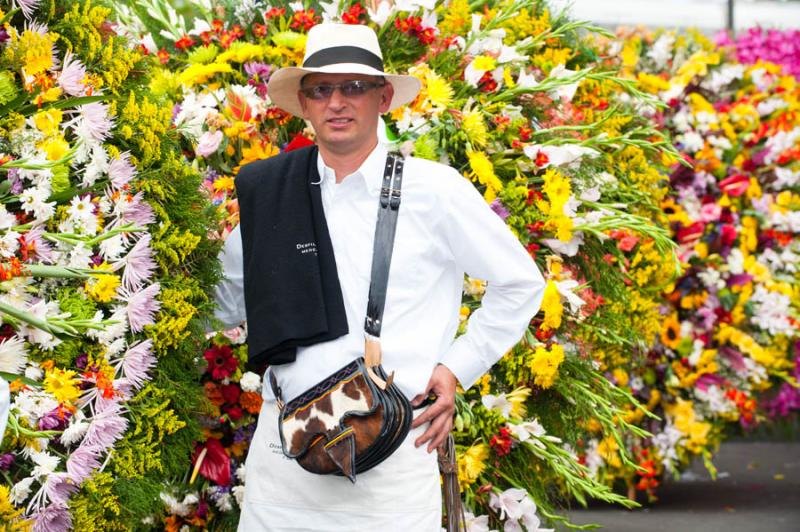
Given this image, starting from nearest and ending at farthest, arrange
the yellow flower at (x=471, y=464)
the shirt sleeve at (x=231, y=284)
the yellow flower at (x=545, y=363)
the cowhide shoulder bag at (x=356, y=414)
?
1. the cowhide shoulder bag at (x=356, y=414)
2. the shirt sleeve at (x=231, y=284)
3. the yellow flower at (x=471, y=464)
4. the yellow flower at (x=545, y=363)

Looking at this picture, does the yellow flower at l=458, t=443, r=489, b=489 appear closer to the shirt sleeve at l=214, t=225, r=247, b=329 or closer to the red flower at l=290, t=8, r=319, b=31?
the shirt sleeve at l=214, t=225, r=247, b=329

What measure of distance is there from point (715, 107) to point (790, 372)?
187cm

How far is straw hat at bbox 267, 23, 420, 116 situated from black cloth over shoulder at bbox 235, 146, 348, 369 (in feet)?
0.84

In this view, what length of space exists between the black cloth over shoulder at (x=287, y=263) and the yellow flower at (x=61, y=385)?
1.64ft

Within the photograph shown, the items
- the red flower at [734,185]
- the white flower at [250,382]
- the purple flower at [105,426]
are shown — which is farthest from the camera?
the red flower at [734,185]

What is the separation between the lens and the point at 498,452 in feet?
16.2

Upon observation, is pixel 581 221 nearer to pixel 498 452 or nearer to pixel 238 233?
pixel 498 452

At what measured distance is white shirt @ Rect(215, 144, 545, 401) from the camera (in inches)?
142

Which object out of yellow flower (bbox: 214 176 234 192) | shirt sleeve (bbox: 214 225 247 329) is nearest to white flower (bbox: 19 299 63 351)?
shirt sleeve (bbox: 214 225 247 329)

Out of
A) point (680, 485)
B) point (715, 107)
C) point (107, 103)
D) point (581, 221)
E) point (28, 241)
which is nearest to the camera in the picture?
point (28, 241)

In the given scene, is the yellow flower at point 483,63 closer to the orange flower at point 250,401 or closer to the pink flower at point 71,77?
the orange flower at point 250,401

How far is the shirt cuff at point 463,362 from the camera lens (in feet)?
12.3

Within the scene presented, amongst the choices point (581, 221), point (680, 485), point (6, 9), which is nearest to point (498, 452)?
point (581, 221)

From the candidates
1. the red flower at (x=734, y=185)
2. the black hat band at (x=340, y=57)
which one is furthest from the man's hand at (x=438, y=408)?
the red flower at (x=734, y=185)
